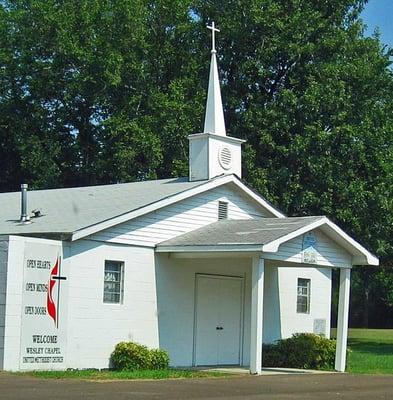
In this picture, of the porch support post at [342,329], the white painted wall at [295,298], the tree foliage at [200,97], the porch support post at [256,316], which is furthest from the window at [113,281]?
the tree foliage at [200,97]

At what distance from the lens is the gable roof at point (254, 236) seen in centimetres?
2200

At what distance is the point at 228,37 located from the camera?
40.4m

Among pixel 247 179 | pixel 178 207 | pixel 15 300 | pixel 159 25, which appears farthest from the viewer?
pixel 159 25

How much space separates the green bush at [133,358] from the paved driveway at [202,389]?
2524 mm

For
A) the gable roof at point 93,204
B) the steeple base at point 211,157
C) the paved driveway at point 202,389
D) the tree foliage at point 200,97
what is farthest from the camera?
the tree foliage at point 200,97

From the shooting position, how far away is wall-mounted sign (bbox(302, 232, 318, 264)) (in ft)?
77.5

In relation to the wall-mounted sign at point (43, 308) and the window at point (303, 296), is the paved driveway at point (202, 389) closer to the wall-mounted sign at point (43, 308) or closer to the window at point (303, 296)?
the wall-mounted sign at point (43, 308)

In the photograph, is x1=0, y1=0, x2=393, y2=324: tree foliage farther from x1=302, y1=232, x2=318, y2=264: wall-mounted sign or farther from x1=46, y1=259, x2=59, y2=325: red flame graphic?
x1=46, y1=259, x2=59, y2=325: red flame graphic

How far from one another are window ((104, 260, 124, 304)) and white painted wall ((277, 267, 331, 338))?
20.9 ft

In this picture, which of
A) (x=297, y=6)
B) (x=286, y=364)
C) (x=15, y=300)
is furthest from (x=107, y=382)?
(x=297, y=6)

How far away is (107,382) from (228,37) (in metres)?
24.8

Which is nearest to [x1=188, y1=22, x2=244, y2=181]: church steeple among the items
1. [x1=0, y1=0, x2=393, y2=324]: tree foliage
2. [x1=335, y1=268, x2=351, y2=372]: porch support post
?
[x1=335, y1=268, x2=351, y2=372]: porch support post

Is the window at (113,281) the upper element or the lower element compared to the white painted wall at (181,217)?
lower

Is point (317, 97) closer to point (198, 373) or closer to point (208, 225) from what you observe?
point (208, 225)
